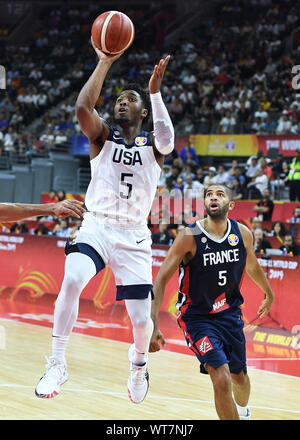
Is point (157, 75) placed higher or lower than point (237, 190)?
higher

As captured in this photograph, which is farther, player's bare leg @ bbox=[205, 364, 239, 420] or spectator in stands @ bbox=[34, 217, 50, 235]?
spectator in stands @ bbox=[34, 217, 50, 235]

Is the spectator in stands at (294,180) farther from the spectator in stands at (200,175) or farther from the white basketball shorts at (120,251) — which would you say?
the white basketball shorts at (120,251)

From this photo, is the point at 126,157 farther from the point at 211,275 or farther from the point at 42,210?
the point at 211,275

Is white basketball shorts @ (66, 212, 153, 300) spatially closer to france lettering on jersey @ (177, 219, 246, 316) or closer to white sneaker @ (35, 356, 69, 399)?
france lettering on jersey @ (177, 219, 246, 316)

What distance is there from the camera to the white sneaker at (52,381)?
5.06 m

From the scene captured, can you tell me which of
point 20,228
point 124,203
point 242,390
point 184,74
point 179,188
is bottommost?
point 20,228

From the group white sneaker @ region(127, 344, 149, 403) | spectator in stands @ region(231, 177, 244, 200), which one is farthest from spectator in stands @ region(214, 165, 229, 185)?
white sneaker @ region(127, 344, 149, 403)

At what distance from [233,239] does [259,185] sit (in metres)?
9.74

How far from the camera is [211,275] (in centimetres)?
591

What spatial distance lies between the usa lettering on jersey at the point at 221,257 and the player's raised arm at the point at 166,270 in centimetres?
15

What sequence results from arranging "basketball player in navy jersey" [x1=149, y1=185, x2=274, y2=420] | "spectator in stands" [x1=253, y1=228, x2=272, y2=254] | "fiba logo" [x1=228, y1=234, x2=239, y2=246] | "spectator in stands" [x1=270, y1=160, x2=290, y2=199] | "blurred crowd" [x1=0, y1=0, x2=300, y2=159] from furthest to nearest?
"blurred crowd" [x1=0, y1=0, x2=300, y2=159]
"spectator in stands" [x1=270, y1=160, x2=290, y2=199]
"spectator in stands" [x1=253, y1=228, x2=272, y2=254]
"fiba logo" [x1=228, y1=234, x2=239, y2=246]
"basketball player in navy jersey" [x1=149, y1=185, x2=274, y2=420]

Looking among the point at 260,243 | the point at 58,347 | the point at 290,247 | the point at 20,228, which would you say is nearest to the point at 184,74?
the point at 20,228

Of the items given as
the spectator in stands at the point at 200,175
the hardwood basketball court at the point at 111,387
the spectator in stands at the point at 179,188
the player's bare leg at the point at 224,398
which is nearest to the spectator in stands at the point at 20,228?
the spectator in stands at the point at 179,188

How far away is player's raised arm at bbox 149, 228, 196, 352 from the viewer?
547cm
